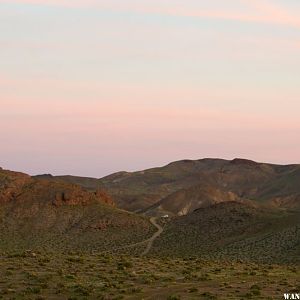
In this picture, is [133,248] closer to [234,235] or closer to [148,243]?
[148,243]

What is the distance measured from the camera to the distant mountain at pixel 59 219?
287 feet

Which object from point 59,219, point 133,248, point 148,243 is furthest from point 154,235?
point 59,219

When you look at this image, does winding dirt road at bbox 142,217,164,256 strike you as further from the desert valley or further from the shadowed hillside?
the shadowed hillside

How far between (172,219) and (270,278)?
7208 cm

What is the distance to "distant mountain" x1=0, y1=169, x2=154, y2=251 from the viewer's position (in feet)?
287

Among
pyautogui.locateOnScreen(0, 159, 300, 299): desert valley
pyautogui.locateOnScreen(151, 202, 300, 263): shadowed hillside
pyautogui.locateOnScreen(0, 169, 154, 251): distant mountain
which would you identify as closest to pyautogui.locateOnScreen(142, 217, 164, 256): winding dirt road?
pyautogui.locateOnScreen(0, 159, 300, 299): desert valley

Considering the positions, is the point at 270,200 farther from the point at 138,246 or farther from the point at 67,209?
the point at 138,246

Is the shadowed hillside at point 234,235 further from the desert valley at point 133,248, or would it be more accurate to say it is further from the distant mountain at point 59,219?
the distant mountain at point 59,219

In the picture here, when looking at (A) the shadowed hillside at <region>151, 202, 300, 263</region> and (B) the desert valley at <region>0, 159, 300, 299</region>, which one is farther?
(A) the shadowed hillside at <region>151, 202, 300, 263</region>

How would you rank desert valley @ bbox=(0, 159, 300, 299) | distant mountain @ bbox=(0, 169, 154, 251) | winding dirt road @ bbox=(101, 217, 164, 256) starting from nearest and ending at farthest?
desert valley @ bbox=(0, 159, 300, 299) → winding dirt road @ bbox=(101, 217, 164, 256) → distant mountain @ bbox=(0, 169, 154, 251)

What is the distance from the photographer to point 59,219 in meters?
99.8

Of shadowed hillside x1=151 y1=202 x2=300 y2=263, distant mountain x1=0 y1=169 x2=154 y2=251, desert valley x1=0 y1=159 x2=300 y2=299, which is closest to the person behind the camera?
desert valley x1=0 y1=159 x2=300 y2=299

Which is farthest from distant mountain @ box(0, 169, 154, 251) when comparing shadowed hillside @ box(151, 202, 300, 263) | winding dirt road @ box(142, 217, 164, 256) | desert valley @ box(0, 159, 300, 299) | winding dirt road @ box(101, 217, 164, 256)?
shadowed hillside @ box(151, 202, 300, 263)

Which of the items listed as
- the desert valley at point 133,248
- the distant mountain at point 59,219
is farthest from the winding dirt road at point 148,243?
the distant mountain at point 59,219
